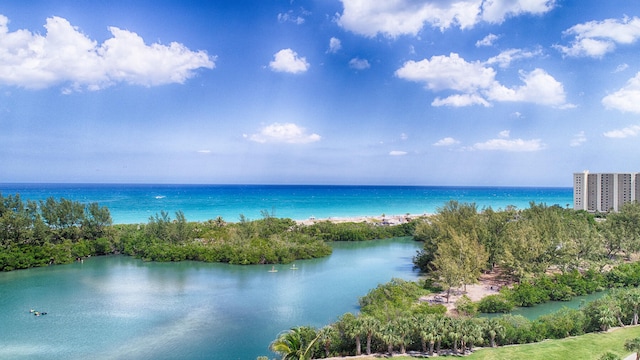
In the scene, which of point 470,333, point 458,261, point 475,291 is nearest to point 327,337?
point 470,333

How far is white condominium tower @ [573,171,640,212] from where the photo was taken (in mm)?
61844

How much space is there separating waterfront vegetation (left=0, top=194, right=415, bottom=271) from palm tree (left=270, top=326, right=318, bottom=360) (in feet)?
73.1

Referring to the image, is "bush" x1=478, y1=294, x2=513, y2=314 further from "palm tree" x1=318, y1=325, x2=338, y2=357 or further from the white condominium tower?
the white condominium tower

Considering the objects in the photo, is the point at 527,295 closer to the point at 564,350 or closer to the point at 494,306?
the point at 494,306

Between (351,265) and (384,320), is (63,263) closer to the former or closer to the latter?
(351,265)

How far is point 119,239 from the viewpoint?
4375 cm

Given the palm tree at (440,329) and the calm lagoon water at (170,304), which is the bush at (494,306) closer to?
the calm lagoon water at (170,304)

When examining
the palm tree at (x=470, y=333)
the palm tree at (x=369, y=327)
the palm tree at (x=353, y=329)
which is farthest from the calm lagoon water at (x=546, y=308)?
the palm tree at (x=353, y=329)

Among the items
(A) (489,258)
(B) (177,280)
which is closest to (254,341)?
(B) (177,280)

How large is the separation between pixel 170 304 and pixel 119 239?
21.4m

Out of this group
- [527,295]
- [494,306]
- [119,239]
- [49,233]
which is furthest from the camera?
[119,239]

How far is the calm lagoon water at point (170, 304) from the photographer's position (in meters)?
19.5

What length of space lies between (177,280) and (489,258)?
88.1 feet

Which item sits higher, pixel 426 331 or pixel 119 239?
pixel 426 331
